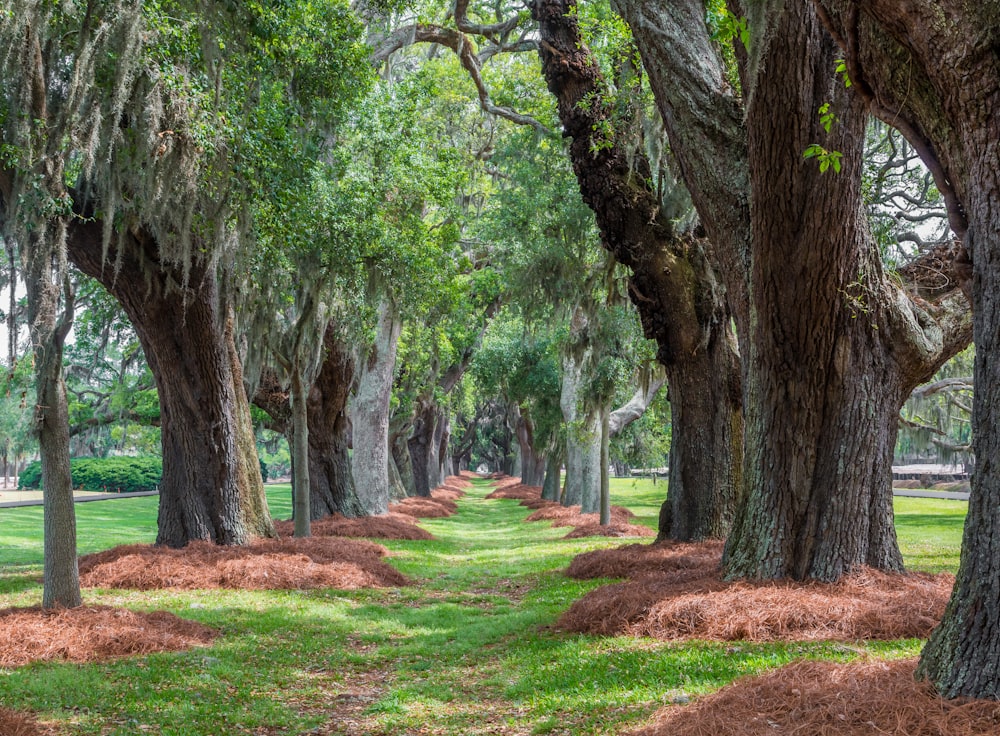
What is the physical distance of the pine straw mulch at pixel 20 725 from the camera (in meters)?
4.59

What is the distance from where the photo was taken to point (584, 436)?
65.9 feet

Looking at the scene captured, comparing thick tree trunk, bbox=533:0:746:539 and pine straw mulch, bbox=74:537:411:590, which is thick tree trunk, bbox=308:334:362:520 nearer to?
pine straw mulch, bbox=74:537:411:590

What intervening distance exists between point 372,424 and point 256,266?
31.3 feet

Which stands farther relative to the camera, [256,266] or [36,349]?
[256,266]

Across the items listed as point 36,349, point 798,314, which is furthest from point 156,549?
point 798,314

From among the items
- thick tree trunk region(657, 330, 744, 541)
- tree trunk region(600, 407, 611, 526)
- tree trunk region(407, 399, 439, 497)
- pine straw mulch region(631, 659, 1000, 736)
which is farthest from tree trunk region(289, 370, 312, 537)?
tree trunk region(407, 399, 439, 497)

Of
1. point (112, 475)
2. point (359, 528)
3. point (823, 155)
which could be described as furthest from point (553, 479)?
point (823, 155)

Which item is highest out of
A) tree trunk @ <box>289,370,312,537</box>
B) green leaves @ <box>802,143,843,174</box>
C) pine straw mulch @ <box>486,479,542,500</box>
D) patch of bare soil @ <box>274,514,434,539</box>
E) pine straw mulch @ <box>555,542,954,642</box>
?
green leaves @ <box>802,143,843,174</box>

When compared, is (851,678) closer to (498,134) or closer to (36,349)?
(36,349)

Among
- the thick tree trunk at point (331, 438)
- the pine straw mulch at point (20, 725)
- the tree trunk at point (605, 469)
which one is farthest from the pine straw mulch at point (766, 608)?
the thick tree trunk at point (331, 438)

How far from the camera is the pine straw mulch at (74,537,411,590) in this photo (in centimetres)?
1015

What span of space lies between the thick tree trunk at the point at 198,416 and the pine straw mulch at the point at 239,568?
1.50 ft

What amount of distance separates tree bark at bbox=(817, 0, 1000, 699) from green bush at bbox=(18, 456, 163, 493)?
151 feet

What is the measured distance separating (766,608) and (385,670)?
3305 mm
